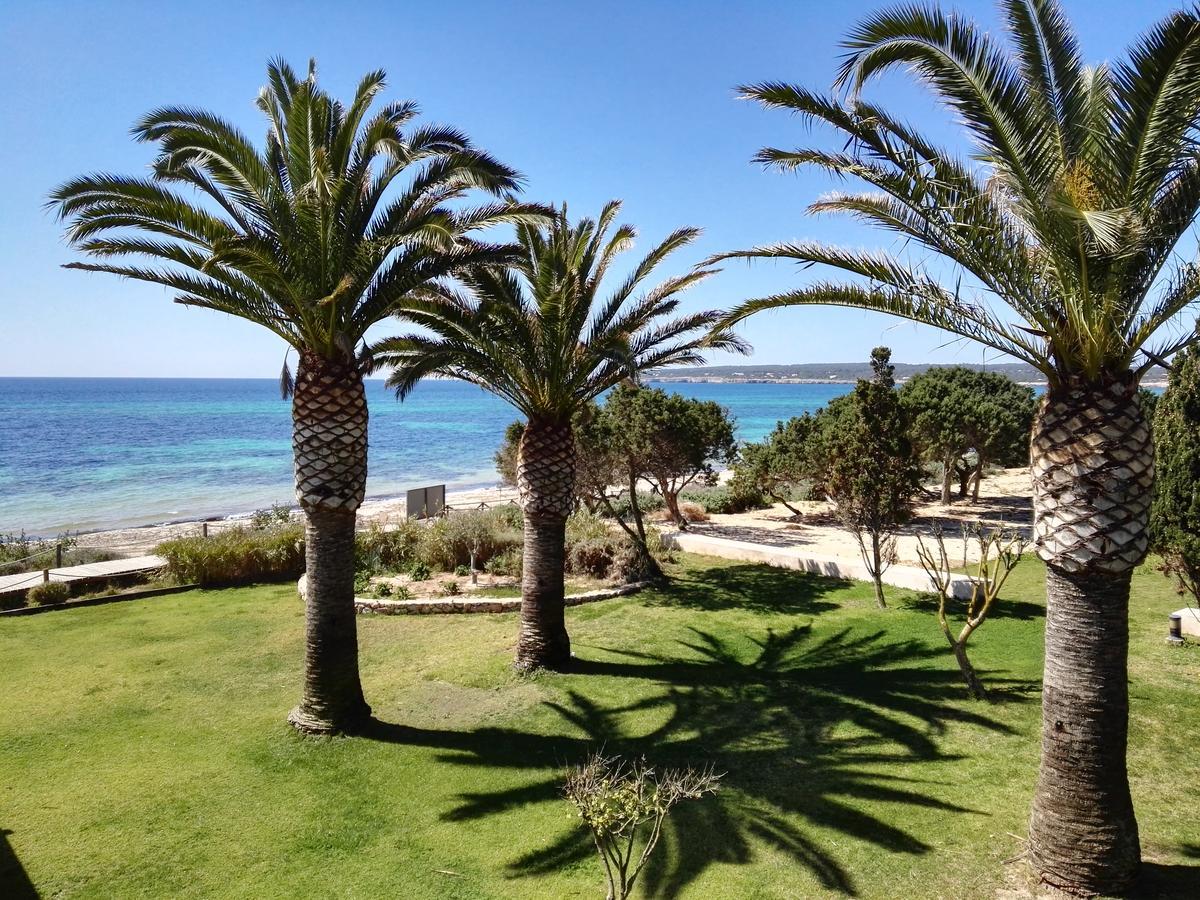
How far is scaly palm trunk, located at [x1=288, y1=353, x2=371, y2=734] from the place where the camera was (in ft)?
26.7

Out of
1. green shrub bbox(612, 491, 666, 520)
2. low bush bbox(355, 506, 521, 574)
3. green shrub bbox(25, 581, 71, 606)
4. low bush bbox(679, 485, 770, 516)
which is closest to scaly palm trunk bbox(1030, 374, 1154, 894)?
low bush bbox(355, 506, 521, 574)

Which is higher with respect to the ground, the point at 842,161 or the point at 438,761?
the point at 842,161

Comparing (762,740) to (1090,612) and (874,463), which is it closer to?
(1090,612)

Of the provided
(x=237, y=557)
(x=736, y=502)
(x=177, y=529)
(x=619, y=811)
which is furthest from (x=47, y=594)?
(x=736, y=502)

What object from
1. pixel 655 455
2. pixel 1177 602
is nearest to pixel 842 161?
pixel 1177 602

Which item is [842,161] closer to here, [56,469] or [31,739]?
[31,739]

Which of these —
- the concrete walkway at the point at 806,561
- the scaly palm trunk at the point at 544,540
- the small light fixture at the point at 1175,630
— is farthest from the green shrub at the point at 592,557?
the small light fixture at the point at 1175,630

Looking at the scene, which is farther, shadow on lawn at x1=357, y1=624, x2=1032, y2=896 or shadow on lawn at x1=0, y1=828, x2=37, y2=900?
shadow on lawn at x1=357, y1=624, x2=1032, y2=896

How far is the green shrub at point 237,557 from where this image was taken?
15.4 metres

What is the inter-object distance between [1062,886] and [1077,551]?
244 centimetres

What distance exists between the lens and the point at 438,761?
25.2ft

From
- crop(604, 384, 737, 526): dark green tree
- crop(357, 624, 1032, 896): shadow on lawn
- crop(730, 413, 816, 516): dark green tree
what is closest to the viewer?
crop(357, 624, 1032, 896): shadow on lawn

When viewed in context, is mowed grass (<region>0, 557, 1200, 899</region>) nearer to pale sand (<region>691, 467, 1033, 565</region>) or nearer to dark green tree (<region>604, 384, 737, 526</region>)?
pale sand (<region>691, 467, 1033, 565</region>)

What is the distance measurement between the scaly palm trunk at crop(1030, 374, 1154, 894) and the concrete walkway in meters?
8.24
